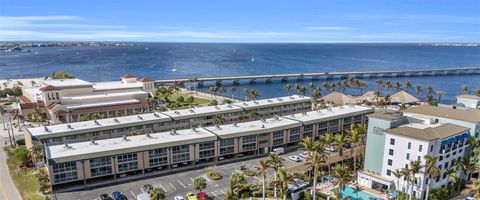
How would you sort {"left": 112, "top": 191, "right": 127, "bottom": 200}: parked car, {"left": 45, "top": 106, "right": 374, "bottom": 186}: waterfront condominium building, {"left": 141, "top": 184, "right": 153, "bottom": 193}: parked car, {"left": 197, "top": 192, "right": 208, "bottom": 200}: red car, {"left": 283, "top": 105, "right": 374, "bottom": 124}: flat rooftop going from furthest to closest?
1. {"left": 283, "top": 105, "right": 374, "bottom": 124}: flat rooftop
2. {"left": 45, "top": 106, "right": 374, "bottom": 186}: waterfront condominium building
3. {"left": 141, "top": 184, "right": 153, "bottom": 193}: parked car
4. {"left": 197, "top": 192, "right": 208, "bottom": 200}: red car
5. {"left": 112, "top": 191, "right": 127, "bottom": 200}: parked car

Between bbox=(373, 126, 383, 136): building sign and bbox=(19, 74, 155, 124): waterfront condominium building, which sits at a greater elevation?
bbox=(373, 126, 383, 136): building sign

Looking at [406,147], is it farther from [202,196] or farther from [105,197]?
[105,197]

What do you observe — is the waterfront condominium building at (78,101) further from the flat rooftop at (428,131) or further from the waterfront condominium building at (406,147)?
the flat rooftop at (428,131)

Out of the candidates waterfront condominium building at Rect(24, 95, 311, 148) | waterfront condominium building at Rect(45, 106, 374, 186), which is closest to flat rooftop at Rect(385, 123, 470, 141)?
waterfront condominium building at Rect(45, 106, 374, 186)

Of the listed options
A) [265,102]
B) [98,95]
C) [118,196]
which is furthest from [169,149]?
[98,95]

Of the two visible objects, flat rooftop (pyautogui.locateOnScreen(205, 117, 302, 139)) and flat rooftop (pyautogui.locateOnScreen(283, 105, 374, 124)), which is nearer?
flat rooftop (pyautogui.locateOnScreen(205, 117, 302, 139))

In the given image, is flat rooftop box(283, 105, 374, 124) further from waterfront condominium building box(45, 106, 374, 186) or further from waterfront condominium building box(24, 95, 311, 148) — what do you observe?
waterfront condominium building box(24, 95, 311, 148)

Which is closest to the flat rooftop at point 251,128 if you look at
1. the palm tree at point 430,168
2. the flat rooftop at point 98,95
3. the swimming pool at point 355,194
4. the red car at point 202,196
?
the red car at point 202,196

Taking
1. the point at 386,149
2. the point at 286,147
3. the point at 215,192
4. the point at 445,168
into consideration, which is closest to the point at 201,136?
the point at 215,192
